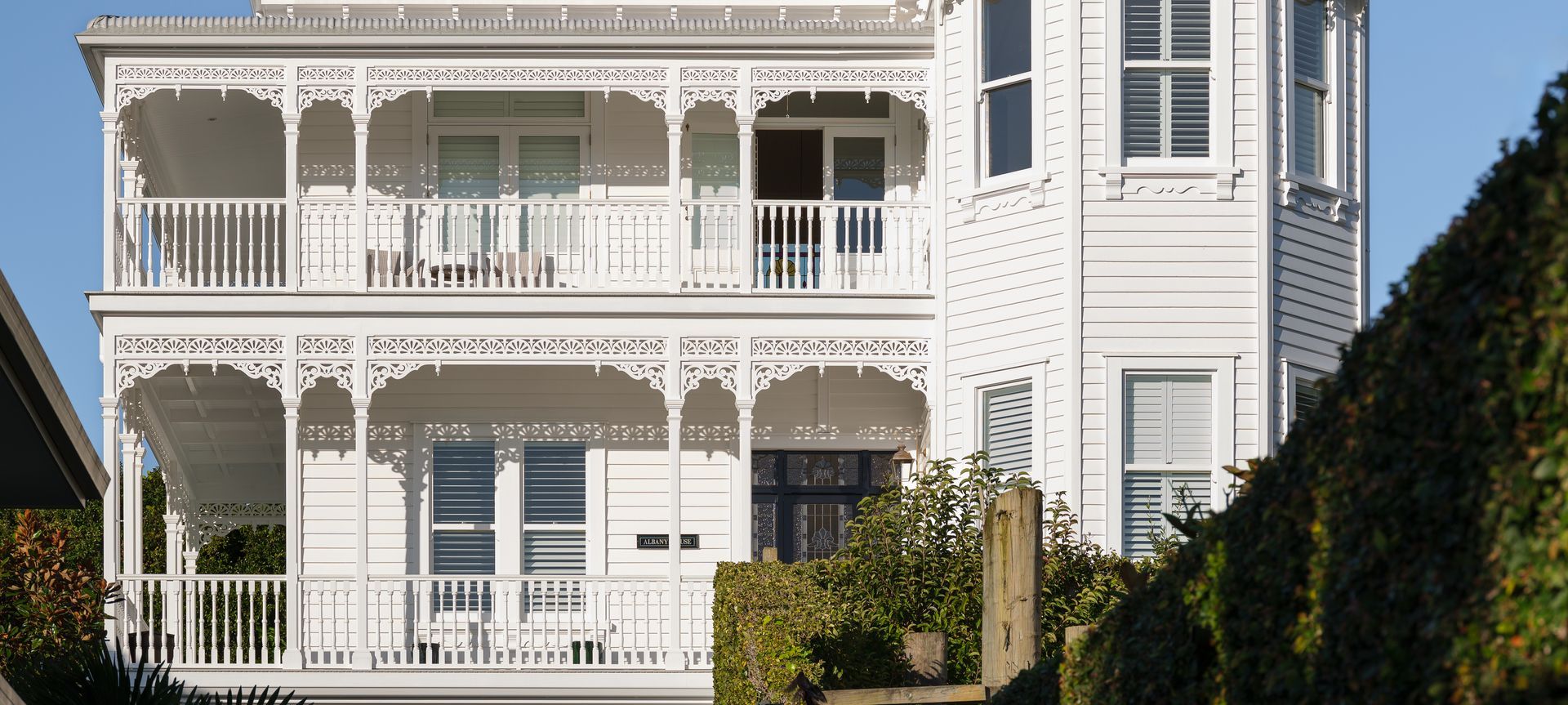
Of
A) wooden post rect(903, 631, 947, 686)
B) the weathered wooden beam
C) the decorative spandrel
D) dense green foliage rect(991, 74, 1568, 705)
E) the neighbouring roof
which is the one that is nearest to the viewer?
dense green foliage rect(991, 74, 1568, 705)

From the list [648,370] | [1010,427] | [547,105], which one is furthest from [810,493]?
[547,105]

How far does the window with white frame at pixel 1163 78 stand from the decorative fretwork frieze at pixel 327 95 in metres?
6.95

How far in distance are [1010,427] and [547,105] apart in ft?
Result: 20.0

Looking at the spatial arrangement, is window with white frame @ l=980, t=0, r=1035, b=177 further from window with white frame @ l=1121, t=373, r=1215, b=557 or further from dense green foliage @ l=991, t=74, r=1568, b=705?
dense green foliage @ l=991, t=74, r=1568, b=705

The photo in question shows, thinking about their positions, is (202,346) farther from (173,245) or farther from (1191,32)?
(1191,32)

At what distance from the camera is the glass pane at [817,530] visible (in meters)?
19.6

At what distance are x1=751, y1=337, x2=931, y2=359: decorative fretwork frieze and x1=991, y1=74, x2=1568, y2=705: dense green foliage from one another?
484 inches

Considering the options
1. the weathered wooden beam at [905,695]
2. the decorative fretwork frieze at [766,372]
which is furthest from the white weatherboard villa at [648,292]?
the weathered wooden beam at [905,695]

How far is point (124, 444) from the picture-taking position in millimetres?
17547

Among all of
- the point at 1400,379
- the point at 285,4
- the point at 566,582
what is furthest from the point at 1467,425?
the point at 285,4

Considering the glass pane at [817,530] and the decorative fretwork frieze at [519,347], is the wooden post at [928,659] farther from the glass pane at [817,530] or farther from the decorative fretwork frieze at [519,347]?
the glass pane at [817,530]

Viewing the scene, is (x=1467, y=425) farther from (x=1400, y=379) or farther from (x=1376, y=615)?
(x=1376, y=615)

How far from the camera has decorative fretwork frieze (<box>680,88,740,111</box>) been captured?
58.1 feet

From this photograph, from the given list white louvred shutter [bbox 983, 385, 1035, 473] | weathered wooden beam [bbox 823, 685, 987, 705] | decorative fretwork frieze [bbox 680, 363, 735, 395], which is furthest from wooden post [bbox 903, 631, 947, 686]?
decorative fretwork frieze [bbox 680, 363, 735, 395]
